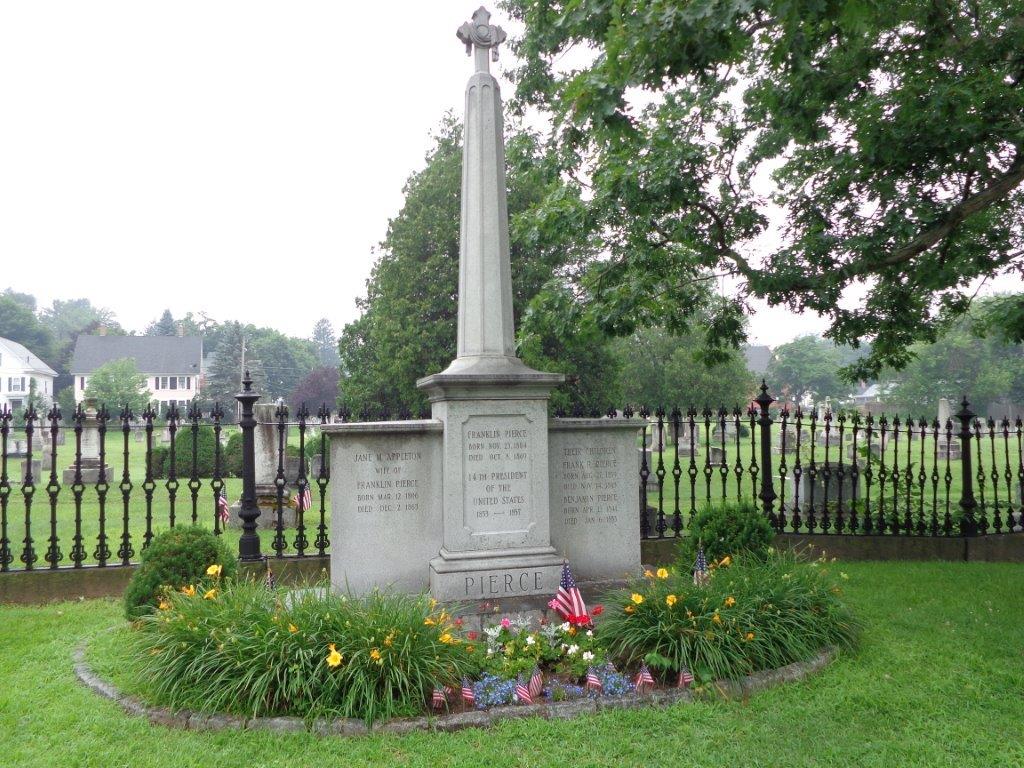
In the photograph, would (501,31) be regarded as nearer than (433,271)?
Yes

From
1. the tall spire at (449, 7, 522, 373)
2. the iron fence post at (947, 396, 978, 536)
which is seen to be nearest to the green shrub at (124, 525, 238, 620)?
the tall spire at (449, 7, 522, 373)

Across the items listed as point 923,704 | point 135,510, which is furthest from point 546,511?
point 135,510

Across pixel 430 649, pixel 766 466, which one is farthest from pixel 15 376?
pixel 430 649

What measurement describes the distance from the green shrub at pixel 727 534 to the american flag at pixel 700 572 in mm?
507

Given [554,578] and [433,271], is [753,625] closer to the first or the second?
[554,578]

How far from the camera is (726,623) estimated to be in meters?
4.85

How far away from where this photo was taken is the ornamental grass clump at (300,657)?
4129 mm

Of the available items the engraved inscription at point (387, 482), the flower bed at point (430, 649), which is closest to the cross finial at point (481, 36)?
the engraved inscription at point (387, 482)

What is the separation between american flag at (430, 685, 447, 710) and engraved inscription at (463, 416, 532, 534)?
1.62 metres

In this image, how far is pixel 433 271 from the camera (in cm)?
2039

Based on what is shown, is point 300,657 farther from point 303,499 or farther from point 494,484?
point 303,499

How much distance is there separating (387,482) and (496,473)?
934 millimetres

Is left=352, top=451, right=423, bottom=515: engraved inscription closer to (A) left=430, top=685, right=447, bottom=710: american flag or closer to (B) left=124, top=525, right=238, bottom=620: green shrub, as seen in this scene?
(B) left=124, top=525, right=238, bottom=620: green shrub

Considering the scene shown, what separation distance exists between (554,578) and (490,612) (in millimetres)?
618
